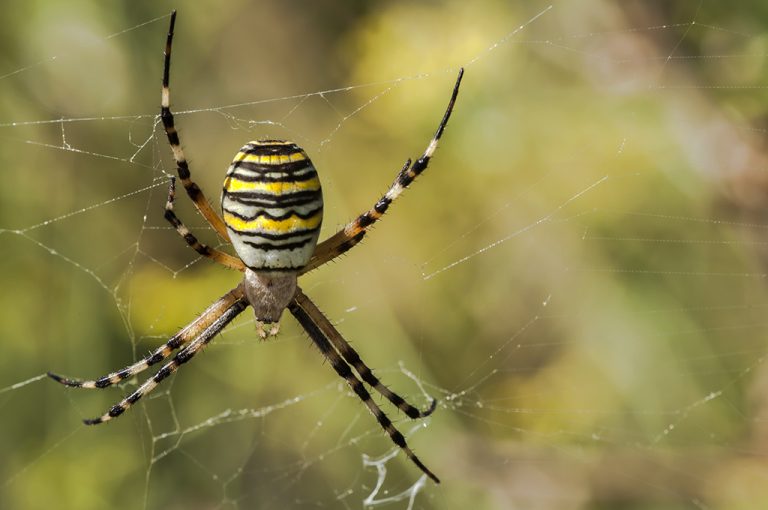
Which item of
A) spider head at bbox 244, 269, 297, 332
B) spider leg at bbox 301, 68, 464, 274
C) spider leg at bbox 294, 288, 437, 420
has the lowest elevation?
spider leg at bbox 294, 288, 437, 420

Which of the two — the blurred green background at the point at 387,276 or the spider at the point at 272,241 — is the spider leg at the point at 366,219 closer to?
the spider at the point at 272,241

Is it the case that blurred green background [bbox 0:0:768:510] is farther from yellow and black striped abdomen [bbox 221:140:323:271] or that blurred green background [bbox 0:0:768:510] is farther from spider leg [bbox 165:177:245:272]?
yellow and black striped abdomen [bbox 221:140:323:271]

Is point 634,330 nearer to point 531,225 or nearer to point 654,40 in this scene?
point 531,225

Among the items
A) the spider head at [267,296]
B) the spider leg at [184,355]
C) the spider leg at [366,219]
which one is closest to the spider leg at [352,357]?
the spider head at [267,296]

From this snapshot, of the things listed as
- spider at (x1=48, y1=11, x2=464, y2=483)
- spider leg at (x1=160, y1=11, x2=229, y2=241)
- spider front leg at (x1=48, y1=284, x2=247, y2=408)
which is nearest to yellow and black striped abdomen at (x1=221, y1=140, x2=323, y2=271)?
spider at (x1=48, y1=11, x2=464, y2=483)

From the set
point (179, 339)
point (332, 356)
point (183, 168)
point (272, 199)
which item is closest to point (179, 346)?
point (179, 339)

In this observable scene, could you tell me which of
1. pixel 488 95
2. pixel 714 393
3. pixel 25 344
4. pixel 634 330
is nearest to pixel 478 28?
pixel 488 95

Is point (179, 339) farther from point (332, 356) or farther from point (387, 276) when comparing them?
point (387, 276)
